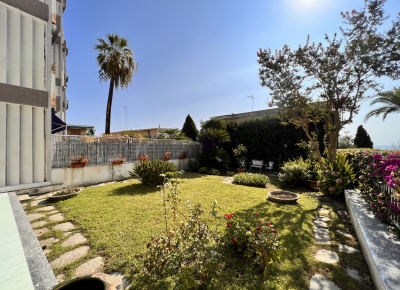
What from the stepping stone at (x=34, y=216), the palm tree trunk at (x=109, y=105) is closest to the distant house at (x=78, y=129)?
the palm tree trunk at (x=109, y=105)

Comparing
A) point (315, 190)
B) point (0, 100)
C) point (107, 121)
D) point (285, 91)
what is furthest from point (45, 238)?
point (107, 121)

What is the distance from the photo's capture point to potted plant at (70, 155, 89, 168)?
7353mm

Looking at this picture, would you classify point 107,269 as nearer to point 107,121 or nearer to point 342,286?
point 342,286

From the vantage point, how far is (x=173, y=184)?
3.45m

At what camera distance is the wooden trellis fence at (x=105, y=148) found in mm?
7125

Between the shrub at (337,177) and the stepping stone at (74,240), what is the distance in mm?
6968

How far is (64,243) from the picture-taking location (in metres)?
3.16

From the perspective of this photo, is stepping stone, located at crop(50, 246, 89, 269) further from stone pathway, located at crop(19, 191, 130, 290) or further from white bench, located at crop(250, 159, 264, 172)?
white bench, located at crop(250, 159, 264, 172)

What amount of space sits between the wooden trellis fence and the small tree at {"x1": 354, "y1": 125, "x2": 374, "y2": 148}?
44.7ft

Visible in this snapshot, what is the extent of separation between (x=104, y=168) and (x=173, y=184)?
6.31 m

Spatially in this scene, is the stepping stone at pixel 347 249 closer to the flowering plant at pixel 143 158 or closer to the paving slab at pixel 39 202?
the paving slab at pixel 39 202

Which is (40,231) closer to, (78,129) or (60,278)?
(60,278)

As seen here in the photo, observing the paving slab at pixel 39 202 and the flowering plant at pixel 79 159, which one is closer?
the paving slab at pixel 39 202

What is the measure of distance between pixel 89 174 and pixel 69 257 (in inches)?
229
